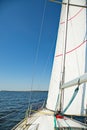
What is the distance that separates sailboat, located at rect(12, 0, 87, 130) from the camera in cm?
543

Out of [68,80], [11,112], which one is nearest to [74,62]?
[68,80]

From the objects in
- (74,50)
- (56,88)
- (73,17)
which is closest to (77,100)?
(56,88)

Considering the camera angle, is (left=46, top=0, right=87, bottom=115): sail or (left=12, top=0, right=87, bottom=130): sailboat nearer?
(left=12, top=0, right=87, bottom=130): sailboat

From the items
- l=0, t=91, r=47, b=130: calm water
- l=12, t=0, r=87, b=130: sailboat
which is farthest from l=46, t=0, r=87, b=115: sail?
l=0, t=91, r=47, b=130: calm water

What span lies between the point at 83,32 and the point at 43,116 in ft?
13.1

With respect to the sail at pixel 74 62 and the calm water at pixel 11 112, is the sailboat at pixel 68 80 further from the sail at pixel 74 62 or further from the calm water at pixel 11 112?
the calm water at pixel 11 112

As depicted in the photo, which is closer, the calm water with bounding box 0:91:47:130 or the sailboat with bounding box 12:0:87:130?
the sailboat with bounding box 12:0:87:130

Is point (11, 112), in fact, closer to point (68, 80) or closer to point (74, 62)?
point (68, 80)

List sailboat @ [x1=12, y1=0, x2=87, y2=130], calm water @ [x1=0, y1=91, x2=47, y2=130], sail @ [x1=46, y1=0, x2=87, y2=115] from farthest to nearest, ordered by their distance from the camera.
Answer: calm water @ [x1=0, y1=91, x2=47, y2=130], sail @ [x1=46, y1=0, x2=87, y2=115], sailboat @ [x1=12, y1=0, x2=87, y2=130]

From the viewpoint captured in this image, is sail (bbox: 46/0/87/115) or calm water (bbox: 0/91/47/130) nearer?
sail (bbox: 46/0/87/115)

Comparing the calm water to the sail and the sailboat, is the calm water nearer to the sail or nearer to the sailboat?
the sailboat

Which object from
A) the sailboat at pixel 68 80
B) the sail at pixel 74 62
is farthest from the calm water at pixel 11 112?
the sail at pixel 74 62

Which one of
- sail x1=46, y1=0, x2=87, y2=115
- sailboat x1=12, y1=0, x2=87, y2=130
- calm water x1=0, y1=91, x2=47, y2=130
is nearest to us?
sailboat x1=12, y1=0, x2=87, y2=130

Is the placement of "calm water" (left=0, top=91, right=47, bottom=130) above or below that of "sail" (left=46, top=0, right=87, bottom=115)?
below
